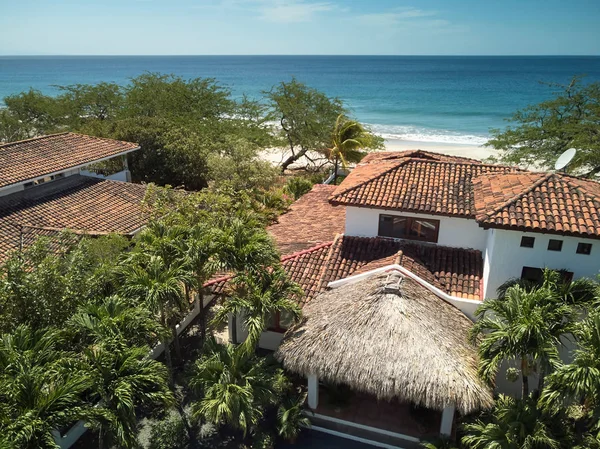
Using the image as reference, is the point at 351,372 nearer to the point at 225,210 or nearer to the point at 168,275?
the point at 168,275

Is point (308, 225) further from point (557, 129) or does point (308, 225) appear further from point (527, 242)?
point (557, 129)

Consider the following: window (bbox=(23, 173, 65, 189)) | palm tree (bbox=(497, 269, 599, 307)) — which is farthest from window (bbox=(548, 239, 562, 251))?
window (bbox=(23, 173, 65, 189))

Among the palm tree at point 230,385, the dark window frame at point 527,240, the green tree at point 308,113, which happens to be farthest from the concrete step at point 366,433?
the green tree at point 308,113

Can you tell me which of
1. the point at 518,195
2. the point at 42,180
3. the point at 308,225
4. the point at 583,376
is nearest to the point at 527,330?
the point at 583,376

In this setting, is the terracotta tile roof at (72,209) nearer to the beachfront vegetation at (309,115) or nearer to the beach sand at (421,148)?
the beachfront vegetation at (309,115)

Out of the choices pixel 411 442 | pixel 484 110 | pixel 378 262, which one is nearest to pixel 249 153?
pixel 378 262

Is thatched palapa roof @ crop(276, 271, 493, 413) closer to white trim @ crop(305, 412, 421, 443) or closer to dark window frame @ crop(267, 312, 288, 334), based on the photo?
white trim @ crop(305, 412, 421, 443)
